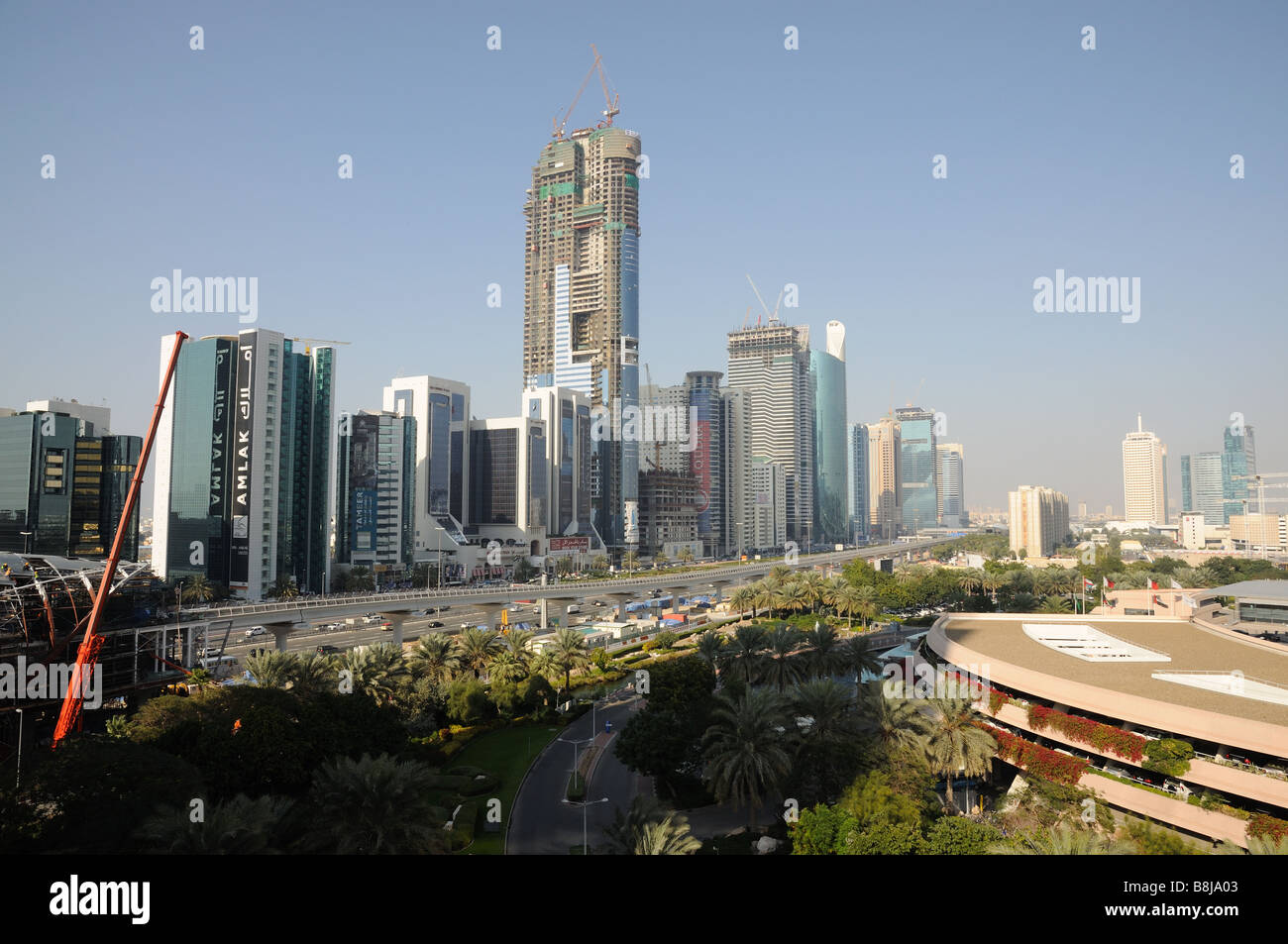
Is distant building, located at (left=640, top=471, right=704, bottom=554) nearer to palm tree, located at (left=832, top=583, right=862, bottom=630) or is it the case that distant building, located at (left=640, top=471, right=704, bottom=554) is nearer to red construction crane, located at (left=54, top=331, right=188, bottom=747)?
palm tree, located at (left=832, top=583, right=862, bottom=630)

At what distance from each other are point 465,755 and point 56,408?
9071 centimetres

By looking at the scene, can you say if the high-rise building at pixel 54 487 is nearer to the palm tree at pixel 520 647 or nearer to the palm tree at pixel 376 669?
the palm tree at pixel 520 647

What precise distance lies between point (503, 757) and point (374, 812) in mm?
17883

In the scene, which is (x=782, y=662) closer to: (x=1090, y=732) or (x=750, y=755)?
(x=750, y=755)

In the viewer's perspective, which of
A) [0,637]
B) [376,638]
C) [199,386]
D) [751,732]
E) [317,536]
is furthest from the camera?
[317,536]

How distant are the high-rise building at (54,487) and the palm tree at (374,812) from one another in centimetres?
7640

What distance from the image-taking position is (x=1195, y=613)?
59344mm

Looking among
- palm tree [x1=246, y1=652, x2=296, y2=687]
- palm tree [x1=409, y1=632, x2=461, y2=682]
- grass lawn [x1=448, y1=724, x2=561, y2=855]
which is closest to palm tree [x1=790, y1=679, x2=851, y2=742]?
grass lawn [x1=448, y1=724, x2=561, y2=855]

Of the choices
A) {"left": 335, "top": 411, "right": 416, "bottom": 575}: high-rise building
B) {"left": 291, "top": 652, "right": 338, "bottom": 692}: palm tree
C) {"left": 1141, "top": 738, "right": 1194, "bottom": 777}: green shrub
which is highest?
{"left": 335, "top": 411, "right": 416, "bottom": 575}: high-rise building

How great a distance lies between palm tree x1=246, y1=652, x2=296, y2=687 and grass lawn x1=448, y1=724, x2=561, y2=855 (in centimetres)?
934

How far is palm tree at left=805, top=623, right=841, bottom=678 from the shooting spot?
46.8 meters

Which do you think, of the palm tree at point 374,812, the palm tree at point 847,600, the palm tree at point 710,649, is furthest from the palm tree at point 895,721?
the palm tree at point 847,600
